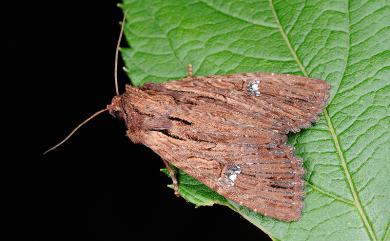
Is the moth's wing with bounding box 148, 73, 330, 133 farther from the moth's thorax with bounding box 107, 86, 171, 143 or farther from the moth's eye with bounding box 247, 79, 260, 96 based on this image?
the moth's thorax with bounding box 107, 86, 171, 143

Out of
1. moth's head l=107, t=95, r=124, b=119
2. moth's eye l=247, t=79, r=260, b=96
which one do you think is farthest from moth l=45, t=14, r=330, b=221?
moth's head l=107, t=95, r=124, b=119

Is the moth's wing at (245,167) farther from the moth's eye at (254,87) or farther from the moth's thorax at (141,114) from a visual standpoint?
the moth's eye at (254,87)

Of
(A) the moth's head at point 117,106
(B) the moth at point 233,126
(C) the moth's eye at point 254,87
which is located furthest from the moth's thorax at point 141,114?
(C) the moth's eye at point 254,87

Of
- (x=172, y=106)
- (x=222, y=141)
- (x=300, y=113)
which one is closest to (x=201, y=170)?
(x=222, y=141)

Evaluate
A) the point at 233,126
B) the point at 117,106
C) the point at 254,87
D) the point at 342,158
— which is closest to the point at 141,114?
the point at 117,106

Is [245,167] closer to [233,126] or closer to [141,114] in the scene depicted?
[233,126]
